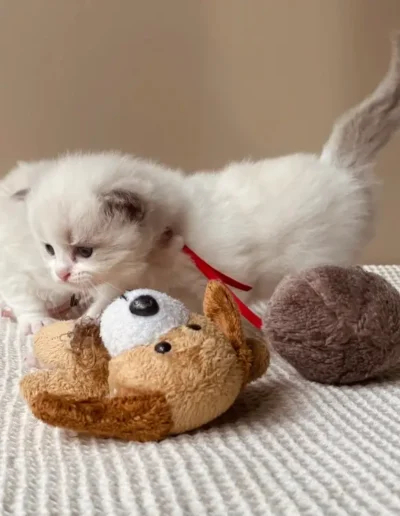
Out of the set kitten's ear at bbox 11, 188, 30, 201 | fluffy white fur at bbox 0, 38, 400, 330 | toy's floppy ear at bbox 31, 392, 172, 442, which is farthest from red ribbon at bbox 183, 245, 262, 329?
toy's floppy ear at bbox 31, 392, 172, 442

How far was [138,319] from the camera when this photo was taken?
0.71m

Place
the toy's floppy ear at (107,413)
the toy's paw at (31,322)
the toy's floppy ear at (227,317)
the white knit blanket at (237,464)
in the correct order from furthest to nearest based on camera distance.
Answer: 1. the toy's paw at (31,322)
2. the toy's floppy ear at (227,317)
3. the toy's floppy ear at (107,413)
4. the white knit blanket at (237,464)

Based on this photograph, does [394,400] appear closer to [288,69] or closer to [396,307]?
[396,307]

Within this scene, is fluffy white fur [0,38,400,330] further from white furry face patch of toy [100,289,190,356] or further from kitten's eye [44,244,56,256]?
white furry face patch of toy [100,289,190,356]

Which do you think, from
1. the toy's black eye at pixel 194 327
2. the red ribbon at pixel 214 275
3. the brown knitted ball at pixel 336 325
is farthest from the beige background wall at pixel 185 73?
the toy's black eye at pixel 194 327

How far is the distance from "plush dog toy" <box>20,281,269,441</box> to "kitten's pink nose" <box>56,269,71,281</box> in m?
0.23

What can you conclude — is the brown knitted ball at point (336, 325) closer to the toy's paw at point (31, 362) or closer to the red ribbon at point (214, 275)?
the red ribbon at point (214, 275)

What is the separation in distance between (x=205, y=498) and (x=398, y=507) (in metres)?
0.15

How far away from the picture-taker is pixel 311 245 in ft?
3.77

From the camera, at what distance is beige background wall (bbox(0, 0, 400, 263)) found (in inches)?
64.5

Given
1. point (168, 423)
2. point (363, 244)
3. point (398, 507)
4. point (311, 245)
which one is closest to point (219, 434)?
point (168, 423)

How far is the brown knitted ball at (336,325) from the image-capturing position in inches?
31.1

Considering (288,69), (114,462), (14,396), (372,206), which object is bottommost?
(14,396)

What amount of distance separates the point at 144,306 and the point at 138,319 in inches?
0.7
